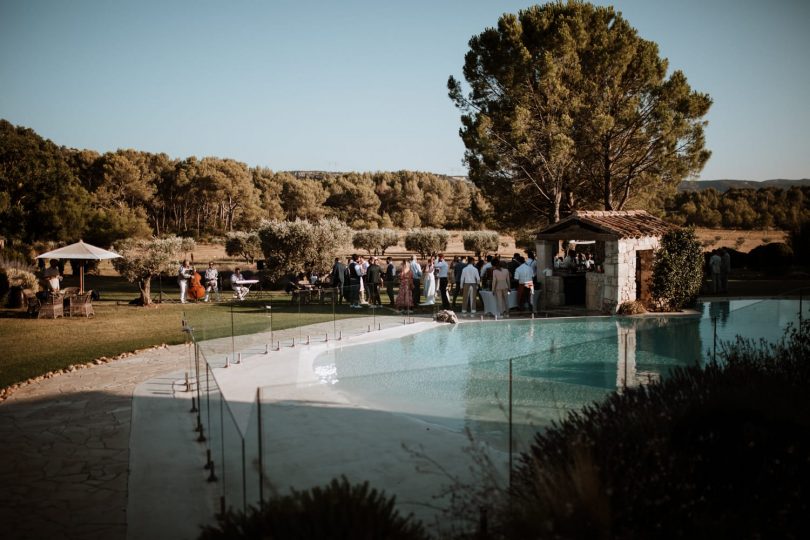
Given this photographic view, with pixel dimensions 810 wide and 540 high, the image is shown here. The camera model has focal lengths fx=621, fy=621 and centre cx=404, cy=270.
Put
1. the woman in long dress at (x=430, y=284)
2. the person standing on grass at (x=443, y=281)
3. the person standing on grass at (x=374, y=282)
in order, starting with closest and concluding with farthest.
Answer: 1. the person standing on grass at (x=374, y=282)
2. the person standing on grass at (x=443, y=281)
3. the woman in long dress at (x=430, y=284)

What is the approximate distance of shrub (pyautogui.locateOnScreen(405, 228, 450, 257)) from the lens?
44438 millimetres

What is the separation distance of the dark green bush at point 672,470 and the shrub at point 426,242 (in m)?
39.5

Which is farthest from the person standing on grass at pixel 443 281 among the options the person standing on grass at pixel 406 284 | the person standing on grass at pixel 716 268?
the person standing on grass at pixel 716 268

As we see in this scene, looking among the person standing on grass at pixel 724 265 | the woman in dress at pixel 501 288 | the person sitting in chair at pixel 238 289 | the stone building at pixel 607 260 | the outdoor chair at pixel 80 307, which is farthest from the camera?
the person standing on grass at pixel 724 265

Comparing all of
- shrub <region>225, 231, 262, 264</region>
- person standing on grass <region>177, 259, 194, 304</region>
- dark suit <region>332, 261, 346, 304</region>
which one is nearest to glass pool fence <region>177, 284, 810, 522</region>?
dark suit <region>332, 261, 346, 304</region>

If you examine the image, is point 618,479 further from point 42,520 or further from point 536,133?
point 536,133

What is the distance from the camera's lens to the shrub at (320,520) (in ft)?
10.8

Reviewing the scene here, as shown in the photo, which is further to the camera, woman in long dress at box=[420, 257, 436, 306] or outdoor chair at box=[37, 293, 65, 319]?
woman in long dress at box=[420, 257, 436, 306]

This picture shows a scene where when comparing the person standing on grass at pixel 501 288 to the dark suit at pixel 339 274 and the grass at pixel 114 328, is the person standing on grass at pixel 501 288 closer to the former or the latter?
the grass at pixel 114 328

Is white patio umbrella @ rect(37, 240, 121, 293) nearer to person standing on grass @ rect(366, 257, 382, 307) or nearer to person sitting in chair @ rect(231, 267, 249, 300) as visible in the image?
person sitting in chair @ rect(231, 267, 249, 300)

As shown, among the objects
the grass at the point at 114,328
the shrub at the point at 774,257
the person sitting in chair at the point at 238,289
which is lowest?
the grass at the point at 114,328

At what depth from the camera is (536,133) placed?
23891 mm

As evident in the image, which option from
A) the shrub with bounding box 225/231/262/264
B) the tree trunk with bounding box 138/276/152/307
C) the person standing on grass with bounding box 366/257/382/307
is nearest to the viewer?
the person standing on grass with bounding box 366/257/382/307

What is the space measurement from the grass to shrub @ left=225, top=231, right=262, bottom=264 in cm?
1411
